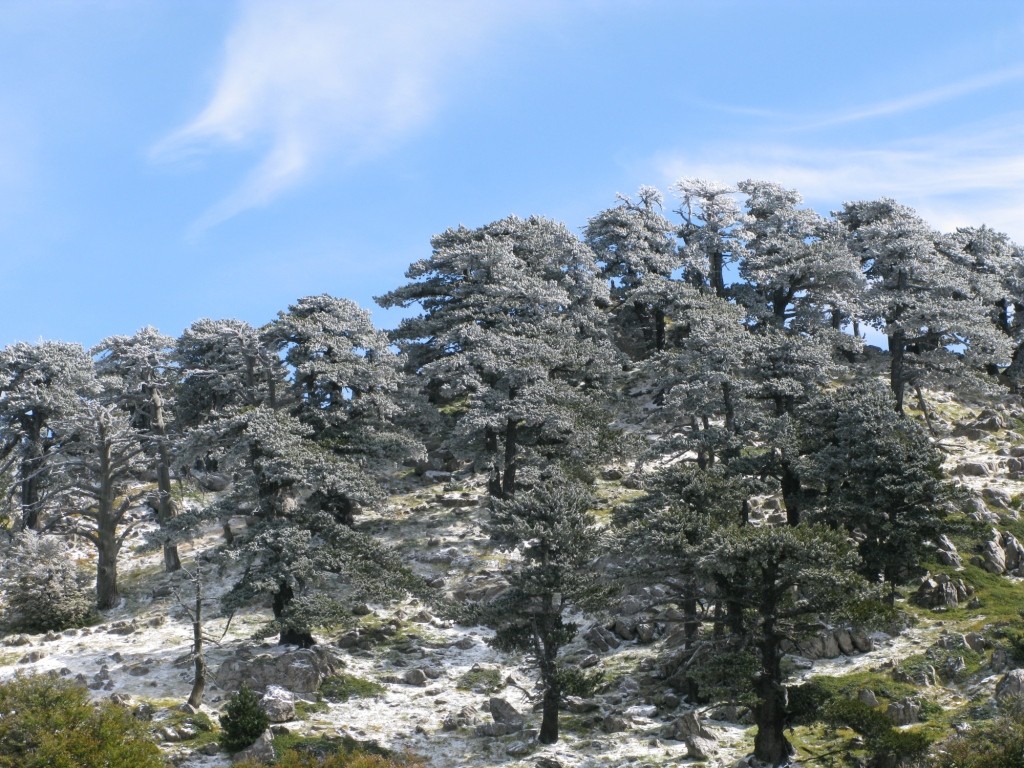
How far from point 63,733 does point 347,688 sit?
460 inches

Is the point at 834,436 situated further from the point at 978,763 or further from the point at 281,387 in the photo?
the point at 281,387

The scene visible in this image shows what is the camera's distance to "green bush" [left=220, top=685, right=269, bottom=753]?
33.1 meters

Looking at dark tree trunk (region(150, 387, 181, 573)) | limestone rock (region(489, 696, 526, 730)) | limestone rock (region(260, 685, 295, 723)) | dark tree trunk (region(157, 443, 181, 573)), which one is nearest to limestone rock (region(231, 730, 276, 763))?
limestone rock (region(260, 685, 295, 723))

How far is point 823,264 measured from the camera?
6819 centimetres

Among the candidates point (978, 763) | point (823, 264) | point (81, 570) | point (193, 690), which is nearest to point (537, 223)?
point (823, 264)

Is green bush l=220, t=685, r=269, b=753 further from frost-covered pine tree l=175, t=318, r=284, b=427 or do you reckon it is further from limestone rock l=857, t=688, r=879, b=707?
frost-covered pine tree l=175, t=318, r=284, b=427

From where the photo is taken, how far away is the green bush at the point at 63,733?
2775cm

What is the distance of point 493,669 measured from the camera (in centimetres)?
4050

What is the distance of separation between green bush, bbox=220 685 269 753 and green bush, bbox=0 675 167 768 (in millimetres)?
2825

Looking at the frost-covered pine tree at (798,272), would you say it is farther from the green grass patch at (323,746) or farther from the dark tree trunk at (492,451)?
the green grass patch at (323,746)

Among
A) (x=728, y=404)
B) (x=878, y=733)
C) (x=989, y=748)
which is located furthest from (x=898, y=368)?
(x=989, y=748)

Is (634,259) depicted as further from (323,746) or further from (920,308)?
(323,746)

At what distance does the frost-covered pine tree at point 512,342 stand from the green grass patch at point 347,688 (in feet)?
49.7

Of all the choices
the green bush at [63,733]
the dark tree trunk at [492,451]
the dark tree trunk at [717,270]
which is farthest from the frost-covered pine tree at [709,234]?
the green bush at [63,733]
